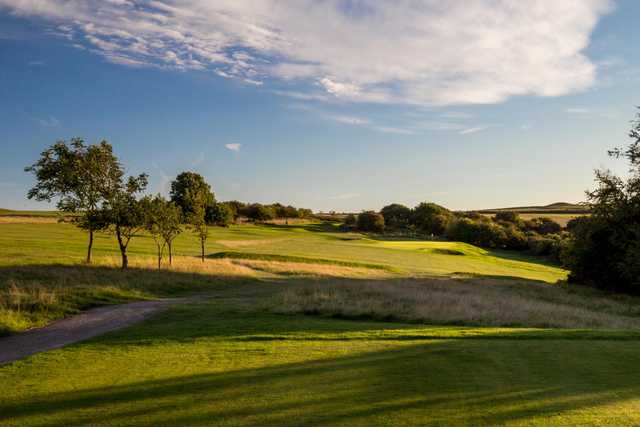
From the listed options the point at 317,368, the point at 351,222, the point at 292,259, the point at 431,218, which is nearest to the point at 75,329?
the point at 317,368

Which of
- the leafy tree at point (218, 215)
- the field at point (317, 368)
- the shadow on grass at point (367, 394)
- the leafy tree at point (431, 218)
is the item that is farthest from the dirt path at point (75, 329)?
the leafy tree at point (431, 218)

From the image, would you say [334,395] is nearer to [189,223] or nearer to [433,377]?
[433,377]

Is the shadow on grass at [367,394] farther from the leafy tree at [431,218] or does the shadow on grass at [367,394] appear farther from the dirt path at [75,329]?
the leafy tree at [431,218]

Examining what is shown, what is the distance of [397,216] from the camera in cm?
14012

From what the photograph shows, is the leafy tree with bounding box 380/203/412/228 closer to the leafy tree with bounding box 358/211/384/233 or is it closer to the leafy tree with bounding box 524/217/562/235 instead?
the leafy tree with bounding box 358/211/384/233

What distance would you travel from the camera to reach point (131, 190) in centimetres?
3372

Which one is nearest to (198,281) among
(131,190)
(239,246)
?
(131,190)

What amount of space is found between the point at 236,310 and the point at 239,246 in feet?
144

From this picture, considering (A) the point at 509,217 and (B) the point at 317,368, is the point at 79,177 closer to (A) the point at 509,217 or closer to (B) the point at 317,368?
(B) the point at 317,368

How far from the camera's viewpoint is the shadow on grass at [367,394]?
6277 mm

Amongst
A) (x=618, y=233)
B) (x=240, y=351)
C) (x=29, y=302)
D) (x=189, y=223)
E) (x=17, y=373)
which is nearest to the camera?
(x=17, y=373)

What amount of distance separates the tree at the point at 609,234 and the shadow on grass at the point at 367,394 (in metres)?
34.0

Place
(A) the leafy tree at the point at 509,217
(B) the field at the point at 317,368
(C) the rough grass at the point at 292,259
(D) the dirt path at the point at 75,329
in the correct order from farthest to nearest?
(A) the leafy tree at the point at 509,217, (C) the rough grass at the point at 292,259, (D) the dirt path at the point at 75,329, (B) the field at the point at 317,368

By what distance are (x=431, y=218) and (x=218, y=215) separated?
60.9 metres
